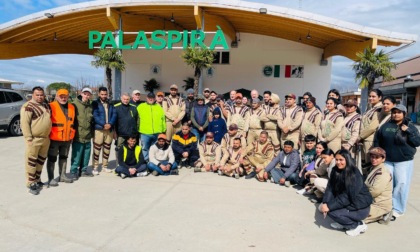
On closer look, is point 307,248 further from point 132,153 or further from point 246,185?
point 132,153

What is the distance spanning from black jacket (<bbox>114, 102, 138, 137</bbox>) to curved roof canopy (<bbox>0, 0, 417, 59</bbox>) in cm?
802

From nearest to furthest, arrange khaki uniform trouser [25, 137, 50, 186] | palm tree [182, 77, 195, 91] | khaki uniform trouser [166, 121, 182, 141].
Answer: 1. khaki uniform trouser [25, 137, 50, 186]
2. khaki uniform trouser [166, 121, 182, 141]
3. palm tree [182, 77, 195, 91]

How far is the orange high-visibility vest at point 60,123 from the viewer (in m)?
4.86

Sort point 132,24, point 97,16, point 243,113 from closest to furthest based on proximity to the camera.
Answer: point 243,113 → point 97,16 → point 132,24

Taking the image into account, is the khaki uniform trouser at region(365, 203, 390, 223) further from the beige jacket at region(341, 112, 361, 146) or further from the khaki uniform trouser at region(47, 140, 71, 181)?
the khaki uniform trouser at region(47, 140, 71, 181)

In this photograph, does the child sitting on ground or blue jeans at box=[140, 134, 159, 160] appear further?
the child sitting on ground

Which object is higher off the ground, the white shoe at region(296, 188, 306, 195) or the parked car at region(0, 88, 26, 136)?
the parked car at region(0, 88, 26, 136)

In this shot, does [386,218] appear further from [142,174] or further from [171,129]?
[171,129]

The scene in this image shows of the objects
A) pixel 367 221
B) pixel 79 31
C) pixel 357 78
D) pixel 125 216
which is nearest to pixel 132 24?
pixel 79 31

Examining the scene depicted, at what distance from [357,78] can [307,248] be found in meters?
10.6

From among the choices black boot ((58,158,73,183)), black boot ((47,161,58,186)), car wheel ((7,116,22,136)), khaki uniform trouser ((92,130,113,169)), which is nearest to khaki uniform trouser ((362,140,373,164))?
khaki uniform trouser ((92,130,113,169))

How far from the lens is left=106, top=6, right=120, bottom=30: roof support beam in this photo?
42.9 feet

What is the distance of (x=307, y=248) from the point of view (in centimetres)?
313

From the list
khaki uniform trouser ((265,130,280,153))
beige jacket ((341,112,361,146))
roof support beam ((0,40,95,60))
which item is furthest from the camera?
roof support beam ((0,40,95,60))
